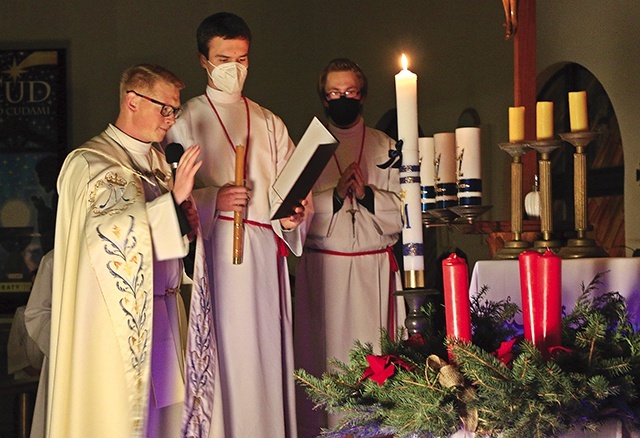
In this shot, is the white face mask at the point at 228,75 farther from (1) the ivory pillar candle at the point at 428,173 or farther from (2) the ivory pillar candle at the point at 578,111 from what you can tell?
(2) the ivory pillar candle at the point at 578,111

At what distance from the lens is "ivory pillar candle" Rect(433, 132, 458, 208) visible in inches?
147

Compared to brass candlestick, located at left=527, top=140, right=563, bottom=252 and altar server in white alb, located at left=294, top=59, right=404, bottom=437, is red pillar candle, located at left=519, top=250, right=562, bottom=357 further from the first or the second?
altar server in white alb, located at left=294, top=59, right=404, bottom=437

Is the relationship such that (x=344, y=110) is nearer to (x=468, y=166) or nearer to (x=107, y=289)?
(x=468, y=166)

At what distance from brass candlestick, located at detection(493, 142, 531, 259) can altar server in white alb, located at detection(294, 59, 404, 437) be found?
1736 mm

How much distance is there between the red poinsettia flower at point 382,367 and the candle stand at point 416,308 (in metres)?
0.22

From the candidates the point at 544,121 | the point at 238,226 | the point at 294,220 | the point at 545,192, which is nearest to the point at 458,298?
the point at 545,192

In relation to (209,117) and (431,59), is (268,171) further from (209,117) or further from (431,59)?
(431,59)

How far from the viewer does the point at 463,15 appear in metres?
8.16

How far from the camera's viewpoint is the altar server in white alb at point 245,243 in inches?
164

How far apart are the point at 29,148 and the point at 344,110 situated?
5.37 metres

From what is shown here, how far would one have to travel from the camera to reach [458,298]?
5.98ft

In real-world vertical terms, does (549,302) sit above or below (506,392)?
above

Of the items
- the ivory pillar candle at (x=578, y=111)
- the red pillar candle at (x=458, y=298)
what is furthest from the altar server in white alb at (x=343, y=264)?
the red pillar candle at (x=458, y=298)

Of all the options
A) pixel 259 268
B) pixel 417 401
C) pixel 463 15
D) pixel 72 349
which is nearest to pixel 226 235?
pixel 259 268
